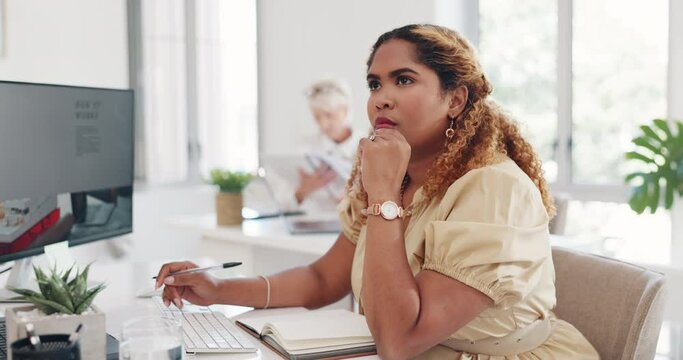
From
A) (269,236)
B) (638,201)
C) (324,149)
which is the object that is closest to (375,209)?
(269,236)

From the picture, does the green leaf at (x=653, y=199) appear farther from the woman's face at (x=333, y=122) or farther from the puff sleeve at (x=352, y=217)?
the puff sleeve at (x=352, y=217)

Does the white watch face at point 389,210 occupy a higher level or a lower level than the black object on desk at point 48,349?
higher

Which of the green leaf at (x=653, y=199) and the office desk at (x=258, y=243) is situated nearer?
the office desk at (x=258, y=243)

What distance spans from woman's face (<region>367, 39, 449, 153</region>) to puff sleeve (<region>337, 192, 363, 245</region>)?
303mm

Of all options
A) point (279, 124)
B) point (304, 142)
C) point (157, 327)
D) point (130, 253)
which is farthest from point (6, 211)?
point (279, 124)

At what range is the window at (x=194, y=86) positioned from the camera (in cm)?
448

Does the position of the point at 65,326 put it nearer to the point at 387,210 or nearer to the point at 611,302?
the point at 387,210

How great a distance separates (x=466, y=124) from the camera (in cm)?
143

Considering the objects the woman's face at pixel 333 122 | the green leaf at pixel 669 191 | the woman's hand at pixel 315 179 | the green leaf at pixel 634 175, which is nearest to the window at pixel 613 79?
the green leaf at pixel 634 175

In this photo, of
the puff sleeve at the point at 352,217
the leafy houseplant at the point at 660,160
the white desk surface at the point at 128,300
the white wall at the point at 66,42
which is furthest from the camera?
the white wall at the point at 66,42

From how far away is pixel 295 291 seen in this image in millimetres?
1641

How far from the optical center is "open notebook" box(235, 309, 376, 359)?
1191 millimetres

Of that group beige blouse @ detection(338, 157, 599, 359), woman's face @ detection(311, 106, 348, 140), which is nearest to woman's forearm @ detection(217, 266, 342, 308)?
beige blouse @ detection(338, 157, 599, 359)

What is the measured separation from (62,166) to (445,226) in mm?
855
